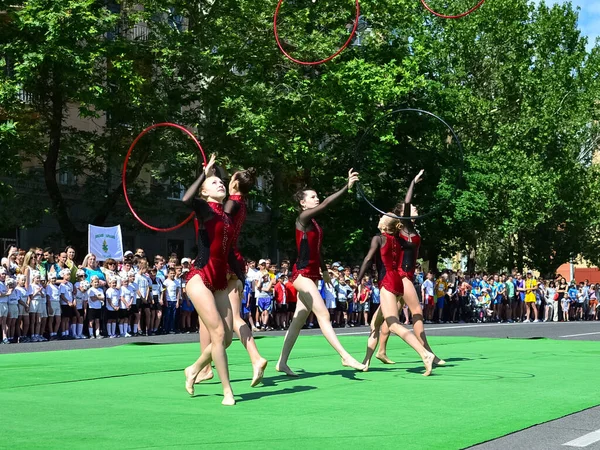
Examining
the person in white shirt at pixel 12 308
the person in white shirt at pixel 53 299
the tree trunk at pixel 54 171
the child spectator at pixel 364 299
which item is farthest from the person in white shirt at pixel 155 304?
the tree trunk at pixel 54 171

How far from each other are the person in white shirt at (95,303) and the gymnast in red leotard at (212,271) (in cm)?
1414

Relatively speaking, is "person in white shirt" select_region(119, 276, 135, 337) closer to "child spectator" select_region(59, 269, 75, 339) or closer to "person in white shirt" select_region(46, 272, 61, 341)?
"child spectator" select_region(59, 269, 75, 339)

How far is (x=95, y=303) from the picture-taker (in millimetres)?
23984

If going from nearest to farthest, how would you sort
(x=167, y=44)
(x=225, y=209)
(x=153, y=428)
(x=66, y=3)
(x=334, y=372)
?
(x=153, y=428) < (x=225, y=209) < (x=334, y=372) < (x=66, y=3) < (x=167, y=44)

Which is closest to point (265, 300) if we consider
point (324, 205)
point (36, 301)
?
point (36, 301)

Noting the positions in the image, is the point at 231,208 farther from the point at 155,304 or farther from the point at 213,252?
the point at 155,304

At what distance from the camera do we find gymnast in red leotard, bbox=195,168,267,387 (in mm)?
10555

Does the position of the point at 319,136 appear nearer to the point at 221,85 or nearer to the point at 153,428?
the point at 221,85

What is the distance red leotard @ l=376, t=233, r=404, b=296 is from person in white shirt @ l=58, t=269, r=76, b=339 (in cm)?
1183

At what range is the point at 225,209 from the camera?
10.9 m

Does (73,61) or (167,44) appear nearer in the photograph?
(73,61)

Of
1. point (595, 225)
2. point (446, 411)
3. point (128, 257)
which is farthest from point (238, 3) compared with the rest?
point (595, 225)

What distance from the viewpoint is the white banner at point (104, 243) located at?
26688mm

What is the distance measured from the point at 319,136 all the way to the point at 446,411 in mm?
29863
